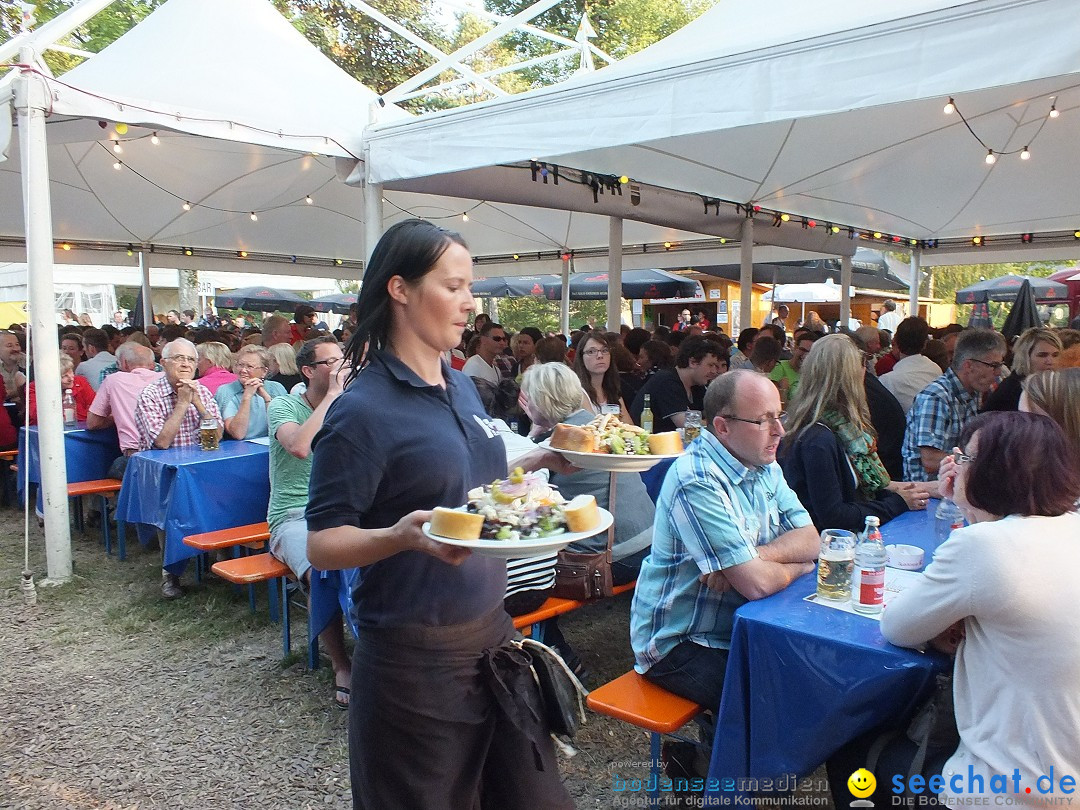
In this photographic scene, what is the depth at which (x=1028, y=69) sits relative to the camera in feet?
9.34

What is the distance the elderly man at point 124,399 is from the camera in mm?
5457

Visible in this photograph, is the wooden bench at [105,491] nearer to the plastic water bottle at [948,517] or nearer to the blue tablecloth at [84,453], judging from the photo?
the blue tablecloth at [84,453]

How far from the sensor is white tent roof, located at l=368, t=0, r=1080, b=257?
3.03 metres

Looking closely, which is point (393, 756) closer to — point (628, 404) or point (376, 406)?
point (376, 406)

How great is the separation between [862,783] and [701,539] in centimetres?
76

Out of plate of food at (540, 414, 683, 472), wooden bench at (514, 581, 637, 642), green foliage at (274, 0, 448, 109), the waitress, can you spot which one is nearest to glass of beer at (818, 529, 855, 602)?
plate of food at (540, 414, 683, 472)

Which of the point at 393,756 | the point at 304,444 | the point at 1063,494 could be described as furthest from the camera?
the point at 304,444

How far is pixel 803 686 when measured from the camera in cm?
206

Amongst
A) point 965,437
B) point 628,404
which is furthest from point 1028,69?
point 628,404

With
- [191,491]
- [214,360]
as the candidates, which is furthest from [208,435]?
[214,360]

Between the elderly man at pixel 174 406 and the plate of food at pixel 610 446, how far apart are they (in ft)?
12.5

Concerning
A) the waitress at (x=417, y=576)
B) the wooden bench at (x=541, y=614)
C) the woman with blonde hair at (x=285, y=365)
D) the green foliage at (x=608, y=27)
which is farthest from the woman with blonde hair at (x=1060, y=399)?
the green foliage at (x=608, y=27)

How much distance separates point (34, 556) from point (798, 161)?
7.59 meters

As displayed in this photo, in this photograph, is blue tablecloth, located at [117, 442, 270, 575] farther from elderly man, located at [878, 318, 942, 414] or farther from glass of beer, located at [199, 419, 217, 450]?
elderly man, located at [878, 318, 942, 414]
